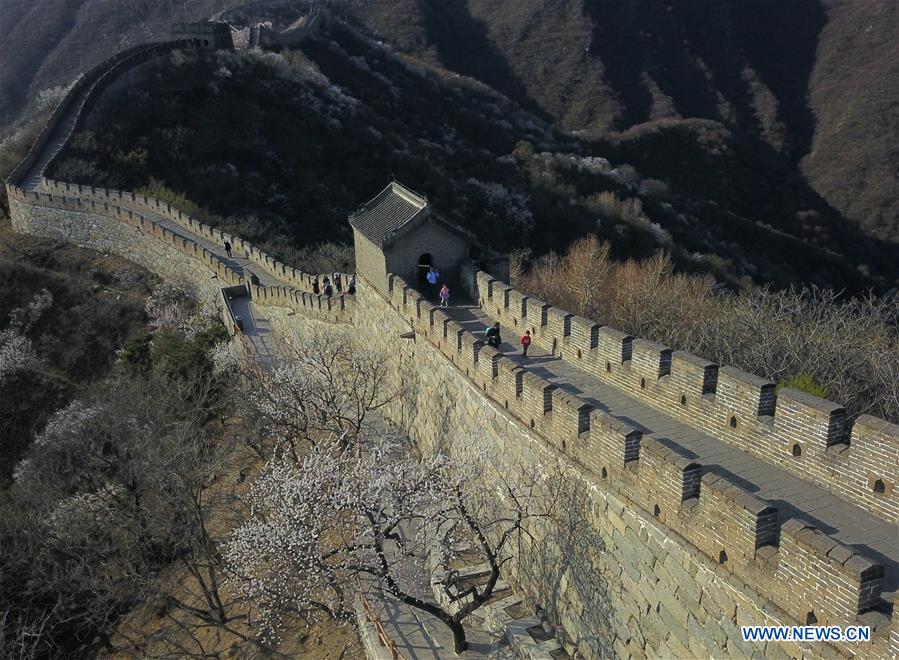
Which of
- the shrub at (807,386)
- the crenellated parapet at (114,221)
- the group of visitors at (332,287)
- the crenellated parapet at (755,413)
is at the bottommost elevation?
the crenellated parapet at (114,221)

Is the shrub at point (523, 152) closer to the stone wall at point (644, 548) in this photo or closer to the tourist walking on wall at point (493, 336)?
the tourist walking on wall at point (493, 336)

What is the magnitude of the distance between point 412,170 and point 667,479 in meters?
44.8

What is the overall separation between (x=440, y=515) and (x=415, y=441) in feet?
14.2

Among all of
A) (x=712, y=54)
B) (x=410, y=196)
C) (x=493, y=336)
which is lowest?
(x=493, y=336)

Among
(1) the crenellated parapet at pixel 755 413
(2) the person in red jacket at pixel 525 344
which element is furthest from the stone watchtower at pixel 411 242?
(1) the crenellated parapet at pixel 755 413

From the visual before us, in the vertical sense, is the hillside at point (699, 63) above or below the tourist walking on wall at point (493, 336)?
above

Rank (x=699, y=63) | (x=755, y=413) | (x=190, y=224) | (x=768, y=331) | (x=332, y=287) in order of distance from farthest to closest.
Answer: (x=699, y=63) → (x=190, y=224) → (x=332, y=287) → (x=768, y=331) → (x=755, y=413)

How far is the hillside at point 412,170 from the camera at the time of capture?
44.1 metres

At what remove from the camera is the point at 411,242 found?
1590 centimetres

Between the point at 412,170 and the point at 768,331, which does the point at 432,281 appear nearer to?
the point at 768,331

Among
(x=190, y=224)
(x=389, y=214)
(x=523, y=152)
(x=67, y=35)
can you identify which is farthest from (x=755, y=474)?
(x=67, y=35)

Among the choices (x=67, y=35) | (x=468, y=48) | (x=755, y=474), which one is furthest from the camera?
(x=468, y=48)

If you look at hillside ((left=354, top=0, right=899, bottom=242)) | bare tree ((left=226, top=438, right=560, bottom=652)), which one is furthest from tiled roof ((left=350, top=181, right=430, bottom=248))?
hillside ((left=354, top=0, right=899, bottom=242))

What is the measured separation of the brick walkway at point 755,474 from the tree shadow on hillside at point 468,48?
78.4 metres
